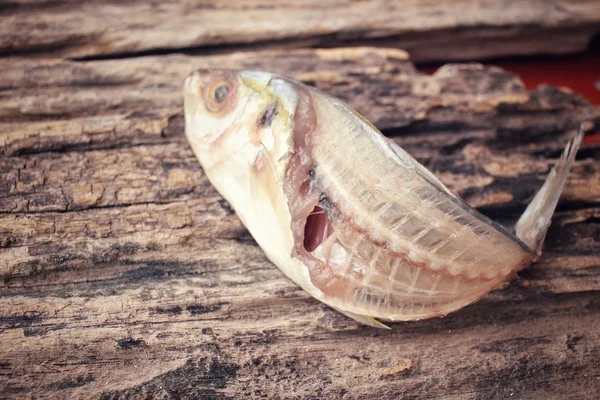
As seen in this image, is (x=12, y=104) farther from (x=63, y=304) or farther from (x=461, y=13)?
(x=461, y=13)

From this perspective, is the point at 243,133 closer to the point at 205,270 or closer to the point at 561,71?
the point at 205,270

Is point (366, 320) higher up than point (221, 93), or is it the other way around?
point (221, 93)

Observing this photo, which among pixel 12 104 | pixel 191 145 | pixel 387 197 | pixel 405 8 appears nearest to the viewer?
pixel 387 197

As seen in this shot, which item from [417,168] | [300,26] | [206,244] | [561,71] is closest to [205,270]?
[206,244]

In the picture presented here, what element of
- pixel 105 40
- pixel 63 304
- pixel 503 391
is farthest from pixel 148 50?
pixel 503 391

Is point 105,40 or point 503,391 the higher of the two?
point 105,40

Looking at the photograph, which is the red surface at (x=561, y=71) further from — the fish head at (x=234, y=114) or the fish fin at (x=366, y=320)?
the fish fin at (x=366, y=320)

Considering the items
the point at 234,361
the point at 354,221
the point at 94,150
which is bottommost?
the point at 234,361
